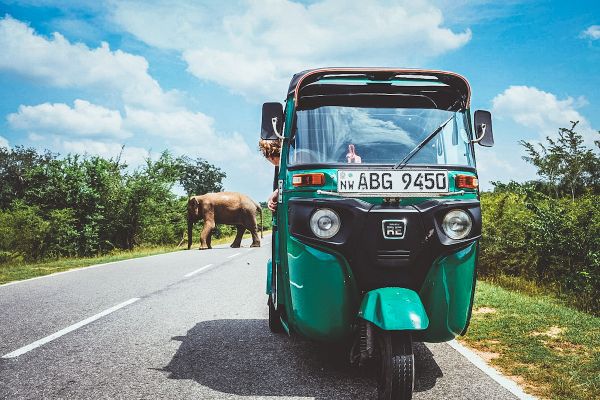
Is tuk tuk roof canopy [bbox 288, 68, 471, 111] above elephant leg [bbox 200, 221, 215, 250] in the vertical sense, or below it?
above

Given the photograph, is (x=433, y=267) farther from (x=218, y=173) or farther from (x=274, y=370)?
(x=218, y=173)

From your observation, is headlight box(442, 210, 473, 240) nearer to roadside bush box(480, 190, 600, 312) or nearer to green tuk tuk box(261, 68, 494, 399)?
green tuk tuk box(261, 68, 494, 399)

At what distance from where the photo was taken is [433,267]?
11.6 ft

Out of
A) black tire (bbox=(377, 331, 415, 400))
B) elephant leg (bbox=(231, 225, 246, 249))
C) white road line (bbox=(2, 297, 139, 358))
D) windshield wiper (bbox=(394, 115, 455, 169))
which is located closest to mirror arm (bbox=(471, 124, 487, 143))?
windshield wiper (bbox=(394, 115, 455, 169))

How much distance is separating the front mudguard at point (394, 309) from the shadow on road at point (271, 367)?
0.74 m

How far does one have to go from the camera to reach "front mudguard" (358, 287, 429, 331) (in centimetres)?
306

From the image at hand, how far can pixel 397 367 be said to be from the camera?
3133 mm

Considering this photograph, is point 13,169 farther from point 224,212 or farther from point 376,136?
point 376,136

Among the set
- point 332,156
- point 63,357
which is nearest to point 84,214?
point 63,357

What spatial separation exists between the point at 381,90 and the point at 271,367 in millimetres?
2521

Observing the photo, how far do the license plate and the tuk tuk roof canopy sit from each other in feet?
2.53

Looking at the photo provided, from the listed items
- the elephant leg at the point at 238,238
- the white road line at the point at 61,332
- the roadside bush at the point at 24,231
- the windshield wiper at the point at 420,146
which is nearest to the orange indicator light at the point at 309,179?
the windshield wiper at the point at 420,146

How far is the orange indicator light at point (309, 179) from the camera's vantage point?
140 inches

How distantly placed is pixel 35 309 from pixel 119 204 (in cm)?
2027
